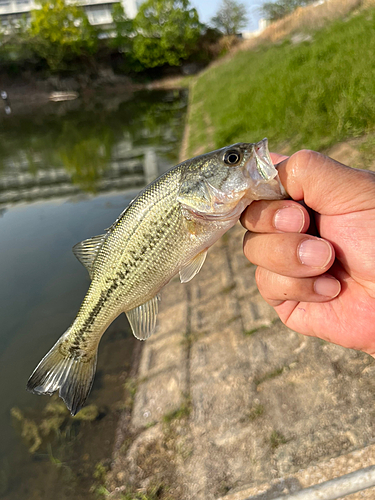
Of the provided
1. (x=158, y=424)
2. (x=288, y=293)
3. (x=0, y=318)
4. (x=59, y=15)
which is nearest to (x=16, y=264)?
(x=0, y=318)

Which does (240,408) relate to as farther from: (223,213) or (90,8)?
(90,8)

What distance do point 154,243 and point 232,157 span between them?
82cm

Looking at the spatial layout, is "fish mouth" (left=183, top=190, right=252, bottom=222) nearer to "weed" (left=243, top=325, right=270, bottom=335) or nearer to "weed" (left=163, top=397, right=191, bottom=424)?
"weed" (left=243, top=325, right=270, bottom=335)

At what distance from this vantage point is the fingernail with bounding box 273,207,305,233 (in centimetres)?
197

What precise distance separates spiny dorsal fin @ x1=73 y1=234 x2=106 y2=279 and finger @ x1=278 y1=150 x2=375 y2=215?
59.8 inches

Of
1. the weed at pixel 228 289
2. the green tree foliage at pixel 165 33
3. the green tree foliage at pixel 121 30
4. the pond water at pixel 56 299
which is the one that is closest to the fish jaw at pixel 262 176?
the weed at pixel 228 289

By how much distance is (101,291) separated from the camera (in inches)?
98.4

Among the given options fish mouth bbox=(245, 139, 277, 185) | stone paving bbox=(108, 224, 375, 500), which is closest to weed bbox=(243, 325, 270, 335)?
stone paving bbox=(108, 224, 375, 500)

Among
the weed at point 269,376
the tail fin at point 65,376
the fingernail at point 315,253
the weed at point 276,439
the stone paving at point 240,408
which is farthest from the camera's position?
the weed at point 269,376

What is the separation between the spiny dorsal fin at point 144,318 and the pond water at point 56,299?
223 centimetres

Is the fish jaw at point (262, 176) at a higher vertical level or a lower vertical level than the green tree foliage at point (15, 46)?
lower

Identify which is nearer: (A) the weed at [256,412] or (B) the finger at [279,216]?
(B) the finger at [279,216]

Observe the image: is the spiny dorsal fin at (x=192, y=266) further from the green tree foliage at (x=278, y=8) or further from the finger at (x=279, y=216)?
the green tree foliage at (x=278, y=8)

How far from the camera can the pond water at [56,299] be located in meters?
3.83
